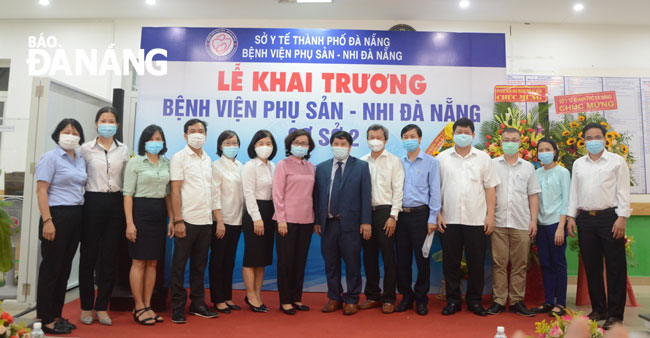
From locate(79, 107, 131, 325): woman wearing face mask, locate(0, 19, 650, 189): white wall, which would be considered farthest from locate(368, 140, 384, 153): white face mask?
locate(0, 19, 650, 189): white wall

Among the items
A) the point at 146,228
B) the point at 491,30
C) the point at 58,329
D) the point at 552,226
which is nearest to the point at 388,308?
the point at 552,226

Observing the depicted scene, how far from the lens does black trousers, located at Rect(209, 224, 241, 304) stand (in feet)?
12.1

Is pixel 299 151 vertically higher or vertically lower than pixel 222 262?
higher

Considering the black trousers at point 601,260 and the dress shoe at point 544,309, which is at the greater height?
the black trousers at point 601,260

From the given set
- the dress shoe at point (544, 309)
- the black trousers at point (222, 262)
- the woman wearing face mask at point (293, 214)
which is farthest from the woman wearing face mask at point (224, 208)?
the dress shoe at point (544, 309)

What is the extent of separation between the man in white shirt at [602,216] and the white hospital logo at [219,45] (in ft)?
11.5

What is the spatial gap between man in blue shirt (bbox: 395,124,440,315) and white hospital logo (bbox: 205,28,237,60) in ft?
7.25

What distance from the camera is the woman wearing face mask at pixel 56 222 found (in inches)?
119

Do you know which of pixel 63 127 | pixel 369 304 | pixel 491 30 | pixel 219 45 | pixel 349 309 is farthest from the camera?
pixel 491 30

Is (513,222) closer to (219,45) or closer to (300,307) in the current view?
(300,307)

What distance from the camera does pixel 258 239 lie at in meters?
3.71

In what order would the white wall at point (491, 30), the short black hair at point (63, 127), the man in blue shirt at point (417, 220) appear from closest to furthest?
the short black hair at point (63, 127)
the man in blue shirt at point (417, 220)
the white wall at point (491, 30)

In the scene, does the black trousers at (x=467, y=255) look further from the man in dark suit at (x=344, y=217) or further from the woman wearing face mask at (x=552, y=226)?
the man in dark suit at (x=344, y=217)

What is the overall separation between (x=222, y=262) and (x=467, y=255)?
2093 millimetres
